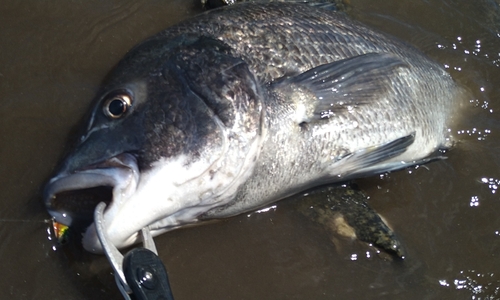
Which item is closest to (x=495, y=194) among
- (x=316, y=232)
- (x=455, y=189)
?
(x=455, y=189)

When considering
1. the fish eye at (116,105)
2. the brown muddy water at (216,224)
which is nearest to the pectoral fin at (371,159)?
the brown muddy water at (216,224)

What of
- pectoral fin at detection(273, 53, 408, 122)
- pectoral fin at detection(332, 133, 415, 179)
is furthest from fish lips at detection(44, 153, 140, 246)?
pectoral fin at detection(332, 133, 415, 179)

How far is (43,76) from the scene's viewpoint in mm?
3930

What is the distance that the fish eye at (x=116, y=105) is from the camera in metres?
2.99

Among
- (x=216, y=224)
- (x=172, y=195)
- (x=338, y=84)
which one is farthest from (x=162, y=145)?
(x=338, y=84)

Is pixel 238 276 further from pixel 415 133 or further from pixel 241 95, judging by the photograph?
pixel 415 133

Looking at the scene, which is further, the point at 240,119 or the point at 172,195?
the point at 240,119

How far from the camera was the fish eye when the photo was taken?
299cm

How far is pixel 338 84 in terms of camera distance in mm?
3439

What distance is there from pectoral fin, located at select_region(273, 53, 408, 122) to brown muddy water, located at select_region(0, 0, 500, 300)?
0.70m

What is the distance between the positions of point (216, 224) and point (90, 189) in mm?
861

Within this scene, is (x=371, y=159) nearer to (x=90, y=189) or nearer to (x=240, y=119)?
(x=240, y=119)

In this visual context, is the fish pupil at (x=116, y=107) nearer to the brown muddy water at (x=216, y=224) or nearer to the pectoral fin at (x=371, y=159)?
the brown muddy water at (x=216, y=224)

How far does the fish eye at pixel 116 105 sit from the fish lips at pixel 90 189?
28 cm
